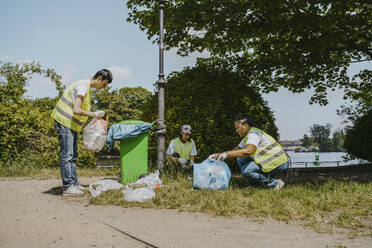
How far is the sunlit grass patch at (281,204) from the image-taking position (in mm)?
3143

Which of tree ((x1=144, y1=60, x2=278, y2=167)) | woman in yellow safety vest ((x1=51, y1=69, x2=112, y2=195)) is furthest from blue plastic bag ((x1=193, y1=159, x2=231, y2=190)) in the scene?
tree ((x1=144, y1=60, x2=278, y2=167))

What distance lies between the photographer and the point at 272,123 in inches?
313

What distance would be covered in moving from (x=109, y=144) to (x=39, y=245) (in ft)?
9.06

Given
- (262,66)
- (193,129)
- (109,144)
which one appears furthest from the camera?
(262,66)

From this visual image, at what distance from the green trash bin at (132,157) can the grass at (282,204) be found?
2.43ft

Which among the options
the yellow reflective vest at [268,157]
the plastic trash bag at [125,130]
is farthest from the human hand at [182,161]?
the yellow reflective vest at [268,157]

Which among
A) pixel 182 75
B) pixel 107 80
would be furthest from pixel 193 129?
pixel 107 80

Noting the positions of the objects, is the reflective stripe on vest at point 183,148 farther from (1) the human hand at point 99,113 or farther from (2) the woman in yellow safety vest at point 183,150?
(1) the human hand at point 99,113

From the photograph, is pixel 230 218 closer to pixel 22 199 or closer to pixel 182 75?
pixel 22 199

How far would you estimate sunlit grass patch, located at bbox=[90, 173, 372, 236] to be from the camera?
314cm

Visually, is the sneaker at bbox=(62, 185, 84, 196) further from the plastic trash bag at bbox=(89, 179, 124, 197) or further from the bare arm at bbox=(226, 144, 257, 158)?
→ the bare arm at bbox=(226, 144, 257, 158)

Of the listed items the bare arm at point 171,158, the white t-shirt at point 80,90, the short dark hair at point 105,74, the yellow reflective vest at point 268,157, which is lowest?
the bare arm at point 171,158

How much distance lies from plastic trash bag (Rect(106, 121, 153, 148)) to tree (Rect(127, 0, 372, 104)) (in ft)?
9.52

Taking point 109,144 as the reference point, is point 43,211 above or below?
below
